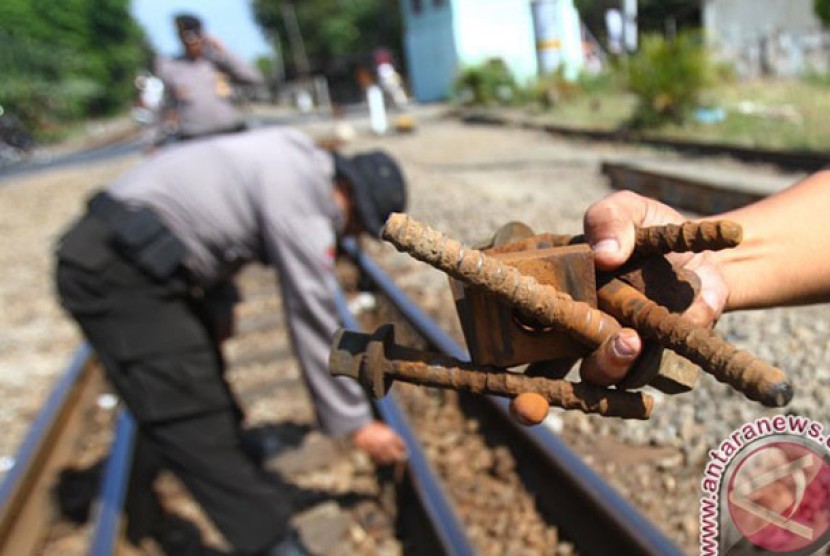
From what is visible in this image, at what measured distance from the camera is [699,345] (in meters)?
0.85

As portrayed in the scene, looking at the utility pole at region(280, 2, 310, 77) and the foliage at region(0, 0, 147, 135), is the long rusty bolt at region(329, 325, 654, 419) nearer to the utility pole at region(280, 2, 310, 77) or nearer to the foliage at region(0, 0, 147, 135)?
the foliage at region(0, 0, 147, 135)

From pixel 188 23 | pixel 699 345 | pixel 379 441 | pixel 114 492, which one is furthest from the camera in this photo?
pixel 188 23

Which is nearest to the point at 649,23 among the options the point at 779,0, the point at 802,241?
the point at 779,0

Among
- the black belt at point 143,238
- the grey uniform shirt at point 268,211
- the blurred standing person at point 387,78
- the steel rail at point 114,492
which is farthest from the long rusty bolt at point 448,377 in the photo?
the blurred standing person at point 387,78

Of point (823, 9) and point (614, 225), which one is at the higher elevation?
point (614, 225)

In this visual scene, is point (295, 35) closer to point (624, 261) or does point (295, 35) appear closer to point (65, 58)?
point (65, 58)

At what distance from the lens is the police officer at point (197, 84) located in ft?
21.6

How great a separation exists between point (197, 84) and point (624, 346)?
6.39m

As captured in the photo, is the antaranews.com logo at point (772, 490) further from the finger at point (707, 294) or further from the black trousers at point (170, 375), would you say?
the black trousers at point (170, 375)

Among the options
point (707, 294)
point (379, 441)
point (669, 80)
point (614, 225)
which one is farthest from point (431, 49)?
point (614, 225)

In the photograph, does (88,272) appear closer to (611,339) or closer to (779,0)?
(611,339)

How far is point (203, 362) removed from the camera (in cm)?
290

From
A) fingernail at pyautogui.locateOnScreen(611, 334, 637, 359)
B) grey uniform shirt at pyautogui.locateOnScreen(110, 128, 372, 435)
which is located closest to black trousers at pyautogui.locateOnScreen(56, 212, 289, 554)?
grey uniform shirt at pyautogui.locateOnScreen(110, 128, 372, 435)

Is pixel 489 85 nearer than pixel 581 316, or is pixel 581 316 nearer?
pixel 581 316
